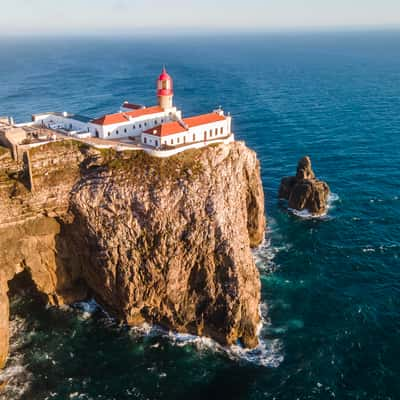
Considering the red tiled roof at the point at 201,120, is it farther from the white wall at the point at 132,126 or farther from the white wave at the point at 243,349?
the white wave at the point at 243,349

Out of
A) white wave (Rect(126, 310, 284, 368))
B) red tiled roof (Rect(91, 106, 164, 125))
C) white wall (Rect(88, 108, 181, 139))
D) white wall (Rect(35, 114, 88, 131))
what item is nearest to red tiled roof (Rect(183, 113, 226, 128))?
white wall (Rect(88, 108, 181, 139))

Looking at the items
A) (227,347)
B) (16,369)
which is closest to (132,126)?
(227,347)

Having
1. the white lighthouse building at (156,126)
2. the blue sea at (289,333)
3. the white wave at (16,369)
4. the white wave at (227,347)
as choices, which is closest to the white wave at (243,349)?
the white wave at (227,347)

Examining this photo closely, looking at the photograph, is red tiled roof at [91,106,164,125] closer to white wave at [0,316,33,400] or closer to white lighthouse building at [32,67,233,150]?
white lighthouse building at [32,67,233,150]

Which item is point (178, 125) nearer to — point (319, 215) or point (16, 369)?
point (319, 215)

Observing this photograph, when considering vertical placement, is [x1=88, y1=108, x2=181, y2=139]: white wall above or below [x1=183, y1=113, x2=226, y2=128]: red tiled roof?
below
